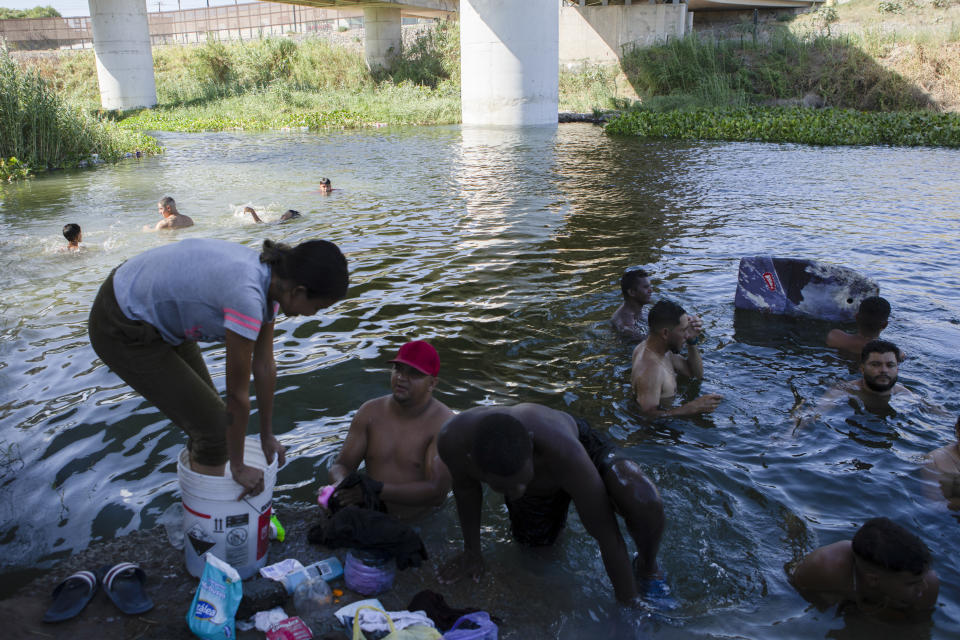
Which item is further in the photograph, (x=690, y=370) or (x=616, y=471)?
(x=690, y=370)

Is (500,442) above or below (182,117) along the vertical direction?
below

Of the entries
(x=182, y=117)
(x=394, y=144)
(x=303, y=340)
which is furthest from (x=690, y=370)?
(x=182, y=117)

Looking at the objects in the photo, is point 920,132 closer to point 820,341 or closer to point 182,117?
point 820,341

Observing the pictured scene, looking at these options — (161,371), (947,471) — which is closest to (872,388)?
(947,471)

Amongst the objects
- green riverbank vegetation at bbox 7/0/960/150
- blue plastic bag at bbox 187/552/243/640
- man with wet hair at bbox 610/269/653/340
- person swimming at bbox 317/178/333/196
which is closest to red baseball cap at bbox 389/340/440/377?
blue plastic bag at bbox 187/552/243/640

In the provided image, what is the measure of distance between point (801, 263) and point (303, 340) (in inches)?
225

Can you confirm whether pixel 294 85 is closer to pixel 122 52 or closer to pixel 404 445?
pixel 122 52

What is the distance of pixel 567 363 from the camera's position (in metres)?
7.03

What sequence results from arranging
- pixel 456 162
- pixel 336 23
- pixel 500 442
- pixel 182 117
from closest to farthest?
1. pixel 500 442
2. pixel 456 162
3. pixel 182 117
4. pixel 336 23

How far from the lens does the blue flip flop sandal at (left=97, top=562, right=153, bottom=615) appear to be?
348 cm

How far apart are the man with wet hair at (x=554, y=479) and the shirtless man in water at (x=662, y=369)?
215cm

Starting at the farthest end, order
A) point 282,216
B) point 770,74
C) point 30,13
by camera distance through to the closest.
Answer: point 30,13
point 770,74
point 282,216

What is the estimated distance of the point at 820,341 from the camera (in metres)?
7.64

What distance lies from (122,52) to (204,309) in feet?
133
